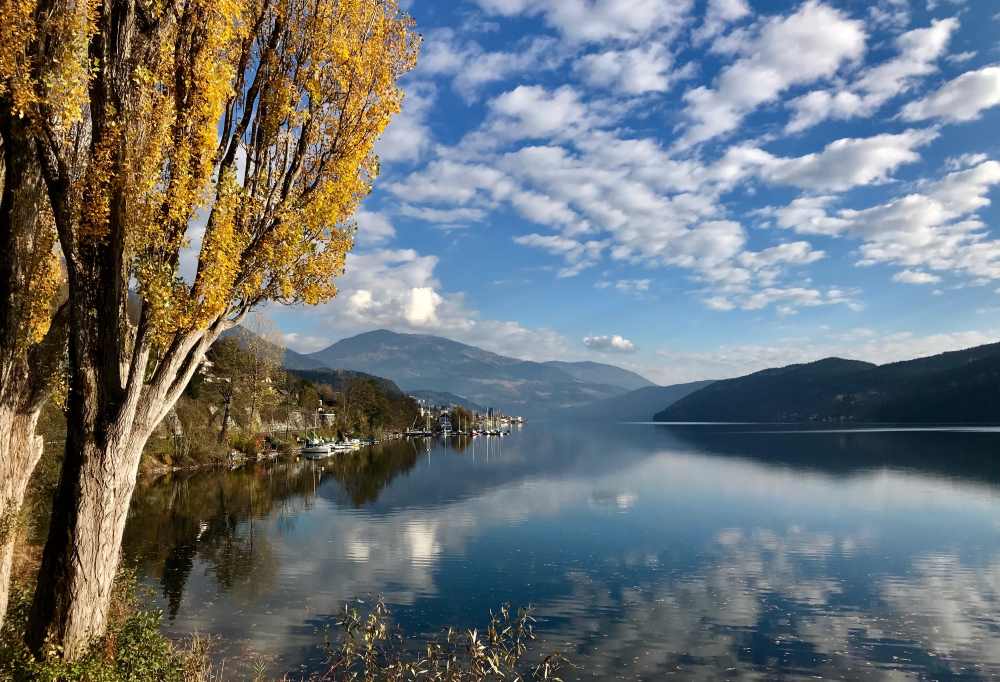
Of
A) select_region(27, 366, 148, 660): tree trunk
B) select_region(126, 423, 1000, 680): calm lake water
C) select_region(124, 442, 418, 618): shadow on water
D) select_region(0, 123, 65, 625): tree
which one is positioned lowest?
select_region(126, 423, 1000, 680): calm lake water

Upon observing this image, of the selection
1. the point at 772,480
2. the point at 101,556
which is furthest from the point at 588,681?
the point at 772,480

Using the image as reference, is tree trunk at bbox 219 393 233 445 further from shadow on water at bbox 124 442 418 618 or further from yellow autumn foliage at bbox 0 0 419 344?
yellow autumn foliage at bbox 0 0 419 344

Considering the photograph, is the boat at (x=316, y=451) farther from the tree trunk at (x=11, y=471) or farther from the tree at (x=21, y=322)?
the tree at (x=21, y=322)

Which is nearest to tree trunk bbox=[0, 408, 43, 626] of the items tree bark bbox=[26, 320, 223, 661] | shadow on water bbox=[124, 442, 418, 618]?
tree bark bbox=[26, 320, 223, 661]

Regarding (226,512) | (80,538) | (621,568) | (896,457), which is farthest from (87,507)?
(896,457)

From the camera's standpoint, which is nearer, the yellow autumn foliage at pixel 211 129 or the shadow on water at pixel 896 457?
the yellow autumn foliage at pixel 211 129

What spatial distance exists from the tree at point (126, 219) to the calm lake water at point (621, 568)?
10.3 meters

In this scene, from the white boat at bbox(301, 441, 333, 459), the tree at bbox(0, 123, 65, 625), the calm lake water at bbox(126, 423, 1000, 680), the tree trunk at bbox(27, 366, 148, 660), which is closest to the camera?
the tree trunk at bbox(27, 366, 148, 660)

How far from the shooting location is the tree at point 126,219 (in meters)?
9.36

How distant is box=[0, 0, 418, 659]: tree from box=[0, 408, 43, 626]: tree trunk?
1911 mm

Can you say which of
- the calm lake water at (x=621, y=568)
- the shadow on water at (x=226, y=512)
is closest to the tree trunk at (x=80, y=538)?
the calm lake water at (x=621, y=568)

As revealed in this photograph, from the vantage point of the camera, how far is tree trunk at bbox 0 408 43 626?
1068cm

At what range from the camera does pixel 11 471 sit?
35.9 feet

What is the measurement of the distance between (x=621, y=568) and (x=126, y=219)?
2854 cm
